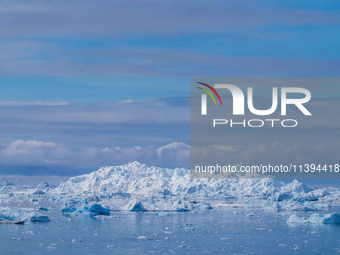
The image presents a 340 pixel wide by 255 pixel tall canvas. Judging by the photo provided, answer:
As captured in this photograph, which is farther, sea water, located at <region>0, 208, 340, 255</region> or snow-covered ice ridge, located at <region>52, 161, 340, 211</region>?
snow-covered ice ridge, located at <region>52, 161, 340, 211</region>

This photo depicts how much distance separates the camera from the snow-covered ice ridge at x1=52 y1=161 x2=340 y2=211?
6631 centimetres

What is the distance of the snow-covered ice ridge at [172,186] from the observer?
66312mm

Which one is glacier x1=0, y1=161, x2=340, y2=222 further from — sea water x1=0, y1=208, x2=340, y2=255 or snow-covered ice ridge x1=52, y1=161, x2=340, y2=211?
sea water x1=0, y1=208, x2=340, y2=255

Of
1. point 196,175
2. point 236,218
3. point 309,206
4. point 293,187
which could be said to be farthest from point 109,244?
point 196,175

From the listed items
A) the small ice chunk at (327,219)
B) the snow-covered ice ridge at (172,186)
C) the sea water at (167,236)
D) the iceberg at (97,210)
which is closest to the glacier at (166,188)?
the snow-covered ice ridge at (172,186)

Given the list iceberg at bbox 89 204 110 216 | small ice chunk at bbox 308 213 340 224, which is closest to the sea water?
small ice chunk at bbox 308 213 340 224

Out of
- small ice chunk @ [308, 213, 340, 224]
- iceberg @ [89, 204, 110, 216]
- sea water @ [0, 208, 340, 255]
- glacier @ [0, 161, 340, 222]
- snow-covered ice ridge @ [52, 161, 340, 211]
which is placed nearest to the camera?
sea water @ [0, 208, 340, 255]

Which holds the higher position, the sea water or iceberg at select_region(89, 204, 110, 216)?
iceberg at select_region(89, 204, 110, 216)

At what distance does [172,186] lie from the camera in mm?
72250

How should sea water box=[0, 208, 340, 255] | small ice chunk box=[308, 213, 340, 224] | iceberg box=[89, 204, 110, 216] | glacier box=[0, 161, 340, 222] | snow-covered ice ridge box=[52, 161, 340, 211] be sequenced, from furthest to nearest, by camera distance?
snow-covered ice ridge box=[52, 161, 340, 211]
glacier box=[0, 161, 340, 222]
iceberg box=[89, 204, 110, 216]
small ice chunk box=[308, 213, 340, 224]
sea water box=[0, 208, 340, 255]

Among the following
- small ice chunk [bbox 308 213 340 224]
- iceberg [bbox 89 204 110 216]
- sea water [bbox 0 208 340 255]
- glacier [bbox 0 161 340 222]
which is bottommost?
sea water [bbox 0 208 340 255]

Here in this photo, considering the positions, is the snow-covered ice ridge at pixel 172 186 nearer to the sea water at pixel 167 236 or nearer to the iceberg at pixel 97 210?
the iceberg at pixel 97 210

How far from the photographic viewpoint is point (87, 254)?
2052 cm

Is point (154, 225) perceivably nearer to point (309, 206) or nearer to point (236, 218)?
point (236, 218)
